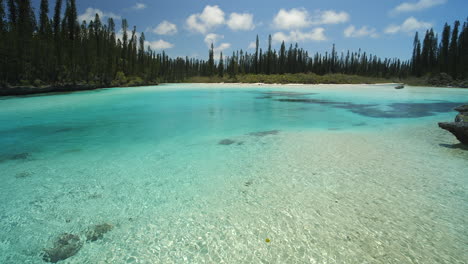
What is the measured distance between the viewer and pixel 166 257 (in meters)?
2.27

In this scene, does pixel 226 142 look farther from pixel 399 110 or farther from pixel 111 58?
pixel 111 58

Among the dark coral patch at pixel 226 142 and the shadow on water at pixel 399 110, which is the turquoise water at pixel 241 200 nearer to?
the dark coral patch at pixel 226 142

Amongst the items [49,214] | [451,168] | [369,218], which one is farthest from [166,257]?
[451,168]

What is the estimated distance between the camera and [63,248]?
2.39 metres

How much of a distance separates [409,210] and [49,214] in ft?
14.4

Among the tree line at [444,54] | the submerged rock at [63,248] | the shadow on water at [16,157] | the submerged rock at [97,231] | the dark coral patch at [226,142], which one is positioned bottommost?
the submerged rock at [63,248]

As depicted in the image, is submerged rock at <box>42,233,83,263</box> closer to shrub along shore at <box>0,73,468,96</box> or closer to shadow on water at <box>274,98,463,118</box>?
shadow on water at <box>274,98,463,118</box>

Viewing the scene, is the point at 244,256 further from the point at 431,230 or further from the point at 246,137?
the point at 246,137

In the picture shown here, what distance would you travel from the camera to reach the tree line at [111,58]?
26422 mm

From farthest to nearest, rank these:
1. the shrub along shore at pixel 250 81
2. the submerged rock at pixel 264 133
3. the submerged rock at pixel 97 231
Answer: the shrub along shore at pixel 250 81 < the submerged rock at pixel 264 133 < the submerged rock at pixel 97 231

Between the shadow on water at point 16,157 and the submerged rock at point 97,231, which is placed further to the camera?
the shadow on water at point 16,157

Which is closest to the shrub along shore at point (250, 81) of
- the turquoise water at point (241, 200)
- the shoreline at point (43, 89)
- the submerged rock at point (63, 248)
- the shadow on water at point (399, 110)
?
the shoreline at point (43, 89)

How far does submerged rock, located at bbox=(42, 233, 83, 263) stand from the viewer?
228 cm

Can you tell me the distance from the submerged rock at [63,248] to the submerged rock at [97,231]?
0.10m
